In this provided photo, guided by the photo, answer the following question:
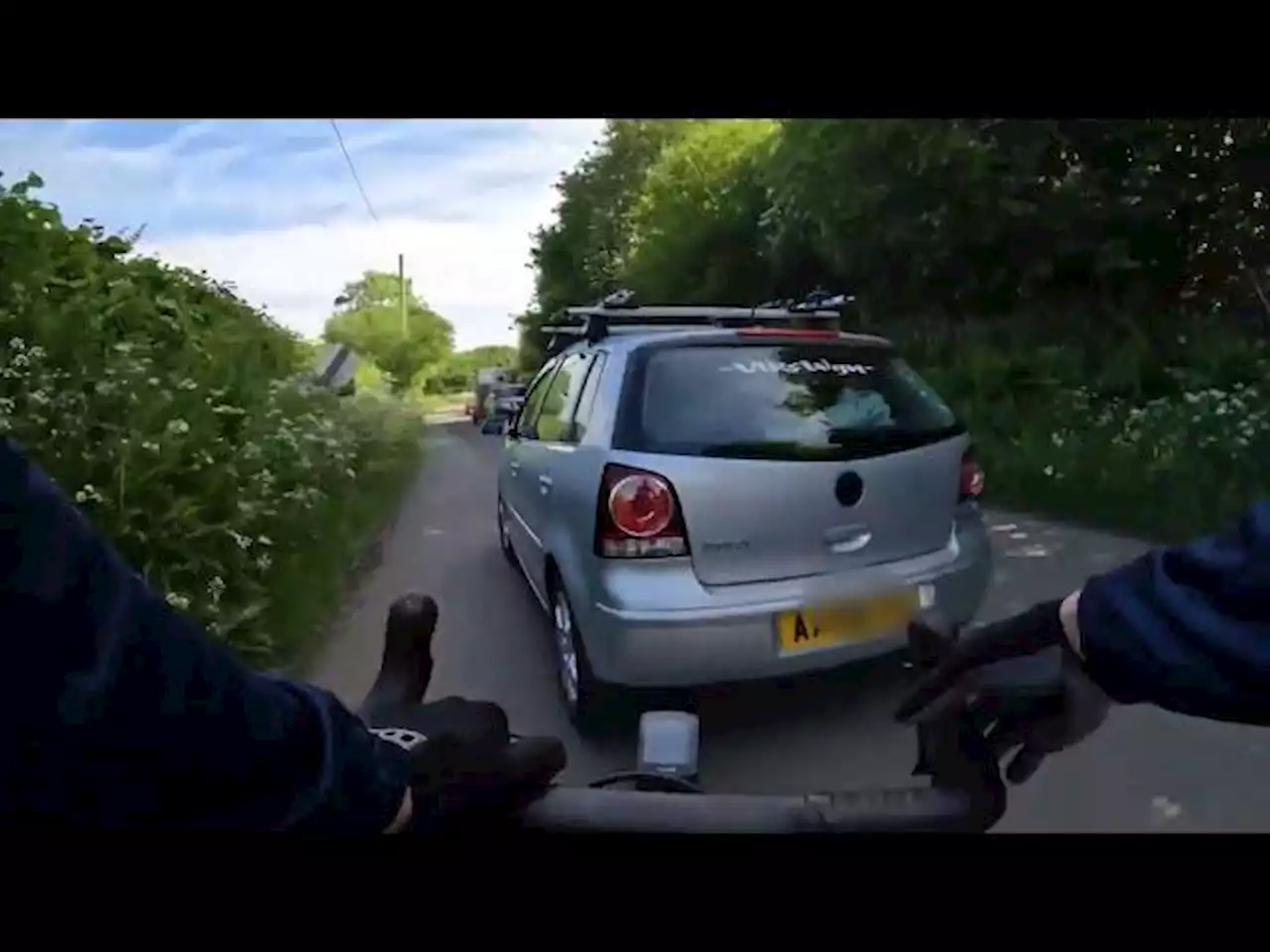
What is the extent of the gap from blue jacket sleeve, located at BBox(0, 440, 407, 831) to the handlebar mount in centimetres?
33

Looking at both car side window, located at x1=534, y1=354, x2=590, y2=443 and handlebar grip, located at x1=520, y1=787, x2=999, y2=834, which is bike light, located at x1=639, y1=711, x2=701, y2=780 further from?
car side window, located at x1=534, y1=354, x2=590, y2=443

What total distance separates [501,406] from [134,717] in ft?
4.76

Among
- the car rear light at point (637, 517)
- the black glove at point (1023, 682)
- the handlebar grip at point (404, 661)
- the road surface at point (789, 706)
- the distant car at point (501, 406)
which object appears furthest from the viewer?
the distant car at point (501, 406)

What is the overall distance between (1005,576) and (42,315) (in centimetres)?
161

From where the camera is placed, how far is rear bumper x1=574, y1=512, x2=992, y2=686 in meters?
1.92

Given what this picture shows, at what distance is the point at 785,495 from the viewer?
1911 millimetres

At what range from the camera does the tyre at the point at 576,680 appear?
76.9 inches

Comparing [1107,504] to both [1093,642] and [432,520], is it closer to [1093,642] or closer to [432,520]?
[432,520]

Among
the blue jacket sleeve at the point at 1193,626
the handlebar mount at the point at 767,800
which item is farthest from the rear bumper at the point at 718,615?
the blue jacket sleeve at the point at 1193,626

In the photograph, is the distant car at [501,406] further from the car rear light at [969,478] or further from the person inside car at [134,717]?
the person inside car at [134,717]

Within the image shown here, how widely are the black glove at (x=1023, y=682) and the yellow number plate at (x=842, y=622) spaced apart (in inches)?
38.9

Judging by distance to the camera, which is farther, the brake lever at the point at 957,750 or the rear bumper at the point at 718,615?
the rear bumper at the point at 718,615

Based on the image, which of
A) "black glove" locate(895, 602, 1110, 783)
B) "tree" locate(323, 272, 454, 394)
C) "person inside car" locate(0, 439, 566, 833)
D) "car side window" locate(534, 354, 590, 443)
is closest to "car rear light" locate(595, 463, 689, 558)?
"car side window" locate(534, 354, 590, 443)
